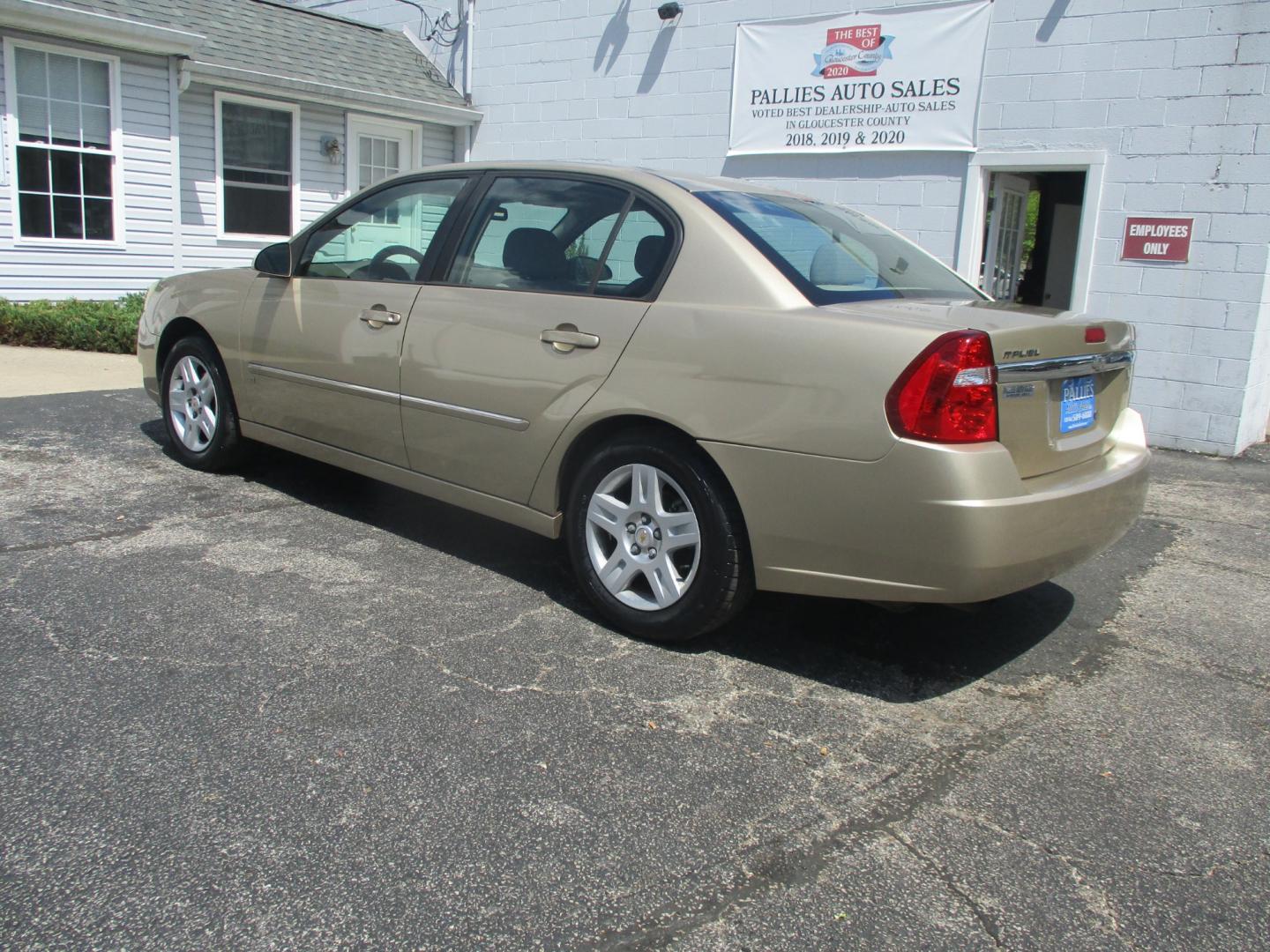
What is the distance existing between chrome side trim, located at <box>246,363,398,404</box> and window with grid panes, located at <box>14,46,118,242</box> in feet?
25.1

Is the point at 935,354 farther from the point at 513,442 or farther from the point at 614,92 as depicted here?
the point at 614,92

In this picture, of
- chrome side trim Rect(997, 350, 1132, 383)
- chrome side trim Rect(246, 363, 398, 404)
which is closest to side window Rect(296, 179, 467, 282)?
chrome side trim Rect(246, 363, 398, 404)

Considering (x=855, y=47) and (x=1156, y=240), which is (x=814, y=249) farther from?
(x=855, y=47)

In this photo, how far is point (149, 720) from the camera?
302 cm

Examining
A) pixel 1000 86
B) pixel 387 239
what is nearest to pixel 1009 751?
pixel 387 239

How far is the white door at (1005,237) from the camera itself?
9.81 metres

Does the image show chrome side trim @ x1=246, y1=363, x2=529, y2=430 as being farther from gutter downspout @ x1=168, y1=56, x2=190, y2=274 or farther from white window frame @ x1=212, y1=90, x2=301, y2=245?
gutter downspout @ x1=168, y1=56, x2=190, y2=274

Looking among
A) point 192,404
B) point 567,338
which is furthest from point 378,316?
point 192,404

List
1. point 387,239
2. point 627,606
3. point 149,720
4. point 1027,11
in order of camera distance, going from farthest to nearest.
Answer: point 1027,11 < point 387,239 < point 627,606 < point 149,720

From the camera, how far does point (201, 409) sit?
5.66 m

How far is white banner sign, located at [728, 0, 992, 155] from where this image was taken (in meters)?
9.34

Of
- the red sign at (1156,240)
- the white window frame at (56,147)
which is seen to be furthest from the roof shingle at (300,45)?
the red sign at (1156,240)

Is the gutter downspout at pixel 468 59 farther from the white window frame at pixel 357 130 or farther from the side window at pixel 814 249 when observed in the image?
the side window at pixel 814 249

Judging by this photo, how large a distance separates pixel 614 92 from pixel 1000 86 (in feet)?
14.4
